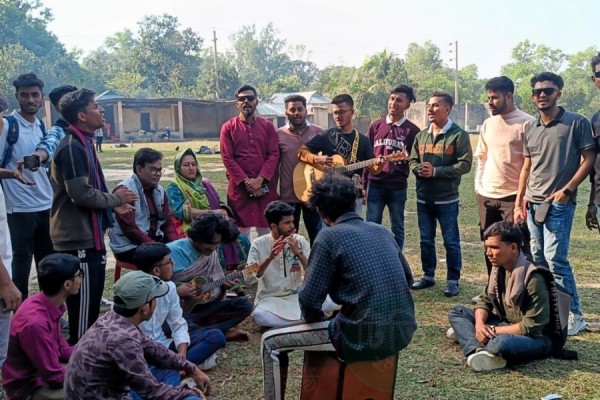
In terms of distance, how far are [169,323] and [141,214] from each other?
127 cm

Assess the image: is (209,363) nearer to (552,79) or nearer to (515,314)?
(515,314)

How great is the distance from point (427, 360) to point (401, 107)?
2928 millimetres

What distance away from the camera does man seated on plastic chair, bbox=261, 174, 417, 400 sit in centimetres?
314

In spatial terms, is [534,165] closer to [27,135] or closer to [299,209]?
[299,209]

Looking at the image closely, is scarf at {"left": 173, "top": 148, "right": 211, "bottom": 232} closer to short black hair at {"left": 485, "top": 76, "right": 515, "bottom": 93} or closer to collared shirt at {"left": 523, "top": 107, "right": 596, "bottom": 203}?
short black hair at {"left": 485, "top": 76, "right": 515, "bottom": 93}

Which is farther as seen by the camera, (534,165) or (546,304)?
(534,165)

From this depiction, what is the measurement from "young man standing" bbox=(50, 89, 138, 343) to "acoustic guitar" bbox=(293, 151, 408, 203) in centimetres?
232

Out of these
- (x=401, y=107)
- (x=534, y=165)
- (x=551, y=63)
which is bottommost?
(x=534, y=165)

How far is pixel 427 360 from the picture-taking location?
14.9 ft

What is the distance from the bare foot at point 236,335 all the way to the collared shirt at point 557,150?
2723mm

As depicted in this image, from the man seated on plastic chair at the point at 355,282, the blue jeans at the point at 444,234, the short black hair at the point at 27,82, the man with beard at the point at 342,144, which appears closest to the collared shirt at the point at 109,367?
the man seated on plastic chair at the point at 355,282

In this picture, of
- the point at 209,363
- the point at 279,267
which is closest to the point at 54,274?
the point at 209,363

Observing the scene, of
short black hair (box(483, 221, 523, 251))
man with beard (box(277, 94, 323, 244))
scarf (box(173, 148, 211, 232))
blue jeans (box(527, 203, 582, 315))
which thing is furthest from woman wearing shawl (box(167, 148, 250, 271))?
blue jeans (box(527, 203, 582, 315))

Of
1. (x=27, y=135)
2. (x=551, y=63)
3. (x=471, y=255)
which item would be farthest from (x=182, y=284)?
(x=551, y=63)
